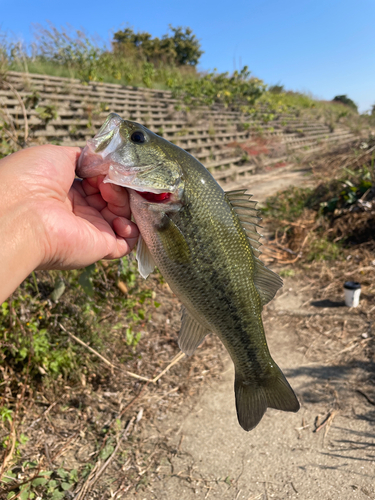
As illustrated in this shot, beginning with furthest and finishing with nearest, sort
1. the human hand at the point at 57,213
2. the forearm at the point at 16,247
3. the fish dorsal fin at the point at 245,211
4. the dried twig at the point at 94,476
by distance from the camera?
the dried twig at the point at 94,476 < the fish dorsal fin at the point at 245,211 < the human hand at the point at 57,213 < the forearm at the point at 16,247

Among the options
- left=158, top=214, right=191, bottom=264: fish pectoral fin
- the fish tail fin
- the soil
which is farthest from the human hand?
the soil

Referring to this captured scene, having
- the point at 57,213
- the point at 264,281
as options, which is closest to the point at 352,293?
the point at 264,281

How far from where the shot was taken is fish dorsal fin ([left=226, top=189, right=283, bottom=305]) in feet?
6.14

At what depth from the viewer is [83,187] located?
223cm

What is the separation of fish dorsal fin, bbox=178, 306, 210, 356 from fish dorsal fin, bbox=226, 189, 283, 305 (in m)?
0.35

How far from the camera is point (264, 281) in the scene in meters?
1.90

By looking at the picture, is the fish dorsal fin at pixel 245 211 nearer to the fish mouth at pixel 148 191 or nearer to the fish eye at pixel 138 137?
the fish mouth at pixel 148 191

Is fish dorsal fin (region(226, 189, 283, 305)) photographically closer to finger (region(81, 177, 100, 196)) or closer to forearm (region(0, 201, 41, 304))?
finger (region(81, 177, 100, 196))

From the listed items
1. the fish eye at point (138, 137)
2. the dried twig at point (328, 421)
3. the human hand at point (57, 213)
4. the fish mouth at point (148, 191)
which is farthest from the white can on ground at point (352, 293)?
the fish eye at point (138, 137)

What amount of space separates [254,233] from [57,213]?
0.99 meters

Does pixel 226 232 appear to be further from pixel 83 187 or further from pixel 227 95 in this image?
pixel 227 95

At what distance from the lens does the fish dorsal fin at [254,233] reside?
1.87 metres

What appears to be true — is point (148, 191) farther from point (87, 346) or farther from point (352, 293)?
point (352, 293)

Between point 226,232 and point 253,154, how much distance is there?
518 inches
